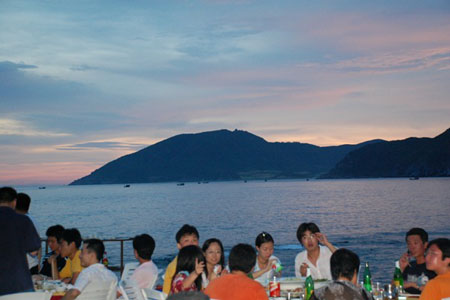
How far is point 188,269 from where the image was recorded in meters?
4.40

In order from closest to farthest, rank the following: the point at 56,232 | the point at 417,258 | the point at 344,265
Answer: the point at 344,265
the point at 417,258
the point at 56,232

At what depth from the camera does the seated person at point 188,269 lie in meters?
4.27

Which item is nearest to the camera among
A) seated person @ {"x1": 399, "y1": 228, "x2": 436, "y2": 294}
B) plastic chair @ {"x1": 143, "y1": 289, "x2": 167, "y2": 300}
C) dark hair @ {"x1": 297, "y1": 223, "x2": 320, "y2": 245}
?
plastic chair @ {"x1": 143, "y1": 289, "x2": 167, "y2": 300}

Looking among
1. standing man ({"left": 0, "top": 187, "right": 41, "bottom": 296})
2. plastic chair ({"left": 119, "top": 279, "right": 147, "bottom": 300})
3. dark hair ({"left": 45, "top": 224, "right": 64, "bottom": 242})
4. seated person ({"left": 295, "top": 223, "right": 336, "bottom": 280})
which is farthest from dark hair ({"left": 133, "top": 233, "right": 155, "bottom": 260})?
seated person ({"left": 295, "top": 223, "right": 336, "bottom": 280})

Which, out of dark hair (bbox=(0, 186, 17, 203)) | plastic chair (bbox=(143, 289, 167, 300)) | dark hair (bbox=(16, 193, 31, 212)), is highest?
dark hair (bbox=(0, 186, 17, 203))

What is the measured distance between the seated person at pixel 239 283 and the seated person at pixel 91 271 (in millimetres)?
1495

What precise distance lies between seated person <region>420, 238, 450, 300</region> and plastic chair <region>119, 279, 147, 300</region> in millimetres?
2566

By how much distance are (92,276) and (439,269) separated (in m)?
3.31

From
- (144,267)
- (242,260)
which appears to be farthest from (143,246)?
(242,260)

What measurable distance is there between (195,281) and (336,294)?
1963 millimetres

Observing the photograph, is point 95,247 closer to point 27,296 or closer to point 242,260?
point 27,296

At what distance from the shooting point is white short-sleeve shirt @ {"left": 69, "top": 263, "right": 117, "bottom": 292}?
493 centimetres

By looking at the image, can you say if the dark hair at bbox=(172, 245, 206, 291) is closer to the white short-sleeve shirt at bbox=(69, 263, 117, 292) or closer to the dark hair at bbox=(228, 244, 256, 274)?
the dark hair at bbox=(228, 244, 256, 274)

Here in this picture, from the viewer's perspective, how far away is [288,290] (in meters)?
5.27
